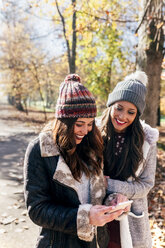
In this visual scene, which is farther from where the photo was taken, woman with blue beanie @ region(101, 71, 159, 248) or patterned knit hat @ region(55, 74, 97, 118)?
woman with blue beanie @ region(101, 71, 159, 248)

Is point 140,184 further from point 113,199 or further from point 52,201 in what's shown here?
point 52,201

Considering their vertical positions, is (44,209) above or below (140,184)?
above

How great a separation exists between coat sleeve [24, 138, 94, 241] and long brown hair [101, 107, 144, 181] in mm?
804

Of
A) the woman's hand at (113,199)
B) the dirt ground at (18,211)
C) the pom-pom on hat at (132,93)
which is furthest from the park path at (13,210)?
the pom-pom on hat at (132,93)

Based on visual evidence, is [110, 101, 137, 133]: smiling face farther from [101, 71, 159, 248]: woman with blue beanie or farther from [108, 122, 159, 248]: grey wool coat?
[108, 122, 159, 248]: grey wool coat

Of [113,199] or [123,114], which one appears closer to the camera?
[113,199]

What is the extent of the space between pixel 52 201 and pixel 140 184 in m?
1.00

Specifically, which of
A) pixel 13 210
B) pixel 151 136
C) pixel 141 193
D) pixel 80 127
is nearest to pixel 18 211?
pixel 13 210

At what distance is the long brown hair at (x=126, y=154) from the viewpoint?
2168 millimetres

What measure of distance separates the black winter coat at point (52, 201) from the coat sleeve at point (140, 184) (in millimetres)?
592

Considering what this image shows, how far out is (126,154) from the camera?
7.28 feet

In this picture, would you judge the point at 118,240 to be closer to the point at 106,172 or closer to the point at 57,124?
the point at 106,172

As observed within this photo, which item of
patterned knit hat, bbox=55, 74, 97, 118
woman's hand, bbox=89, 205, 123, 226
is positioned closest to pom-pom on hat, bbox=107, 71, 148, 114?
patterned knit hat, bbox=55, 74, 97, 118

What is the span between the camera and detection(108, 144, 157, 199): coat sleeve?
6.77 ft
